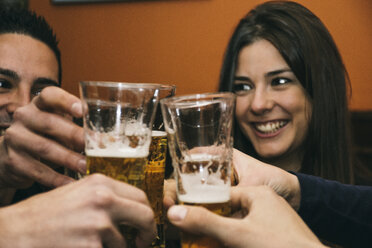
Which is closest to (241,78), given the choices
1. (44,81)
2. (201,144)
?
(44,81)

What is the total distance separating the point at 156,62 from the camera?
8.73 ft

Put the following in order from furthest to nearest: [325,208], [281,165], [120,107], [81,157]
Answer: [281,165]
[325,208]
[81,157]
[120,107]

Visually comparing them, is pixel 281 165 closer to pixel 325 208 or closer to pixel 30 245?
pixel 325 208

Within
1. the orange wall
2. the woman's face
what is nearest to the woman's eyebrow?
the woman's face

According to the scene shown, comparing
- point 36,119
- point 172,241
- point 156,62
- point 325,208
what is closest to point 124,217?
point 36,119

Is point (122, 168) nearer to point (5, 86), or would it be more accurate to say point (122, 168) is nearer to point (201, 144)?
point (201, 144)

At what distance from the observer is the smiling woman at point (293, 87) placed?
193 centimetres

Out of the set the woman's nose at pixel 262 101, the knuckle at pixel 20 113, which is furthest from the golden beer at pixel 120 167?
the woman's nose at pixel 262 101

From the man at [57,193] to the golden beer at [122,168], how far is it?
0.03 metres

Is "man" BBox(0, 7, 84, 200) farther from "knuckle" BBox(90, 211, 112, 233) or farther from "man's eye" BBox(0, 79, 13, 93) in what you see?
"knuckle" BBox(90, 211, 112, 233)

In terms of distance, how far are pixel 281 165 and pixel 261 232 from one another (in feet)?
5.60

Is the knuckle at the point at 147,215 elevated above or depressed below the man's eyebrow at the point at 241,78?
below

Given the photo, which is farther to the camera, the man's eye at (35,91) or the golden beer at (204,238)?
the man's eye at (35,91)

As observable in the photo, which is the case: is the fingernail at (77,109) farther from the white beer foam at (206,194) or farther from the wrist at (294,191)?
the wrist at (294,191)
